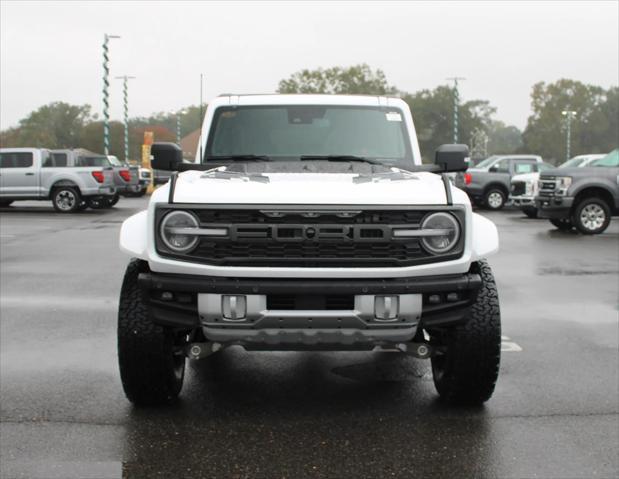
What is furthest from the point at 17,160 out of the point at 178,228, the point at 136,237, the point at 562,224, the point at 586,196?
the point at 178,228

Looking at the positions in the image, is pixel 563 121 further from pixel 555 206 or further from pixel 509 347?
pixel 509 347

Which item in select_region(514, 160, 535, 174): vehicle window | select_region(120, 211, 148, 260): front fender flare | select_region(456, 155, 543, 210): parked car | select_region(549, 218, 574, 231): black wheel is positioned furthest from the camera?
select_region(456, 155, 543, 210): parked car

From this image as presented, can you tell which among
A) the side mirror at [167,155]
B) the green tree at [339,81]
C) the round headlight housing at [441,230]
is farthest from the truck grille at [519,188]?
the green tree at [339,81]

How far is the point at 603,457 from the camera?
4168mm

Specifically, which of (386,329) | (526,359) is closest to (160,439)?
(386,329)

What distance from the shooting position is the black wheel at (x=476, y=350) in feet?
15.3

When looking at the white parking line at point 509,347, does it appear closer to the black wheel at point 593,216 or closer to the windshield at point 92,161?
the black wheel at point 593,216

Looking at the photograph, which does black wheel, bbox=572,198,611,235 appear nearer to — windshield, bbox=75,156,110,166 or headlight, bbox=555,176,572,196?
headlight, bbox=555,176,572,196

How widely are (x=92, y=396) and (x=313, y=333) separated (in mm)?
1632

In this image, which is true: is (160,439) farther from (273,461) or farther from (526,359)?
(526,359)

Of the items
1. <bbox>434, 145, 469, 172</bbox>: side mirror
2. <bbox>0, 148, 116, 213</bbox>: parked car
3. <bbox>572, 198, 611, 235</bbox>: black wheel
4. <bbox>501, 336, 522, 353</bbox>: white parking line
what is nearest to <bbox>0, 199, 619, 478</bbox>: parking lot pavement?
<bbox>501, 336, 522, 353</bbox>: white parking line

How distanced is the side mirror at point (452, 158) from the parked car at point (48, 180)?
20.8 metres

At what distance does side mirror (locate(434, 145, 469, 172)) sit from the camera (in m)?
5.83

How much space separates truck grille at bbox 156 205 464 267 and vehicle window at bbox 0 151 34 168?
73.7 feet
